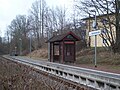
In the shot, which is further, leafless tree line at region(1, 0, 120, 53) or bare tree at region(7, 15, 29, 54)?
bare tree at region(7, 15, 29, 54)

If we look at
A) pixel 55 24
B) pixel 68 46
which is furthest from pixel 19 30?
pixel 68 46

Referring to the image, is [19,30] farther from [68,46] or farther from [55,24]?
[68,46]

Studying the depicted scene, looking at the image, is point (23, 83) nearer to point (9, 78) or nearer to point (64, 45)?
point (9, 78)

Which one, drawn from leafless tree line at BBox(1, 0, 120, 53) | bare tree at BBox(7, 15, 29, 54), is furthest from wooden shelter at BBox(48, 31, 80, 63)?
bare tree at BBox(7, 15, 29, 54)

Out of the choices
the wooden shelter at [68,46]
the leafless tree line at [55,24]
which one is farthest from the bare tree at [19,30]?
the wooden shelter at [68,46]

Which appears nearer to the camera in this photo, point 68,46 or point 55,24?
point 68,46

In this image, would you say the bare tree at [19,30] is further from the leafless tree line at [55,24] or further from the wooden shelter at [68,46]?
the wooden shelter at [68,46]

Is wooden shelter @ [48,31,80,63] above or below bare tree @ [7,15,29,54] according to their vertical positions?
below

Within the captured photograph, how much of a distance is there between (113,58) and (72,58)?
4.64m

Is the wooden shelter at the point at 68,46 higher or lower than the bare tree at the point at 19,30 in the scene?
lower

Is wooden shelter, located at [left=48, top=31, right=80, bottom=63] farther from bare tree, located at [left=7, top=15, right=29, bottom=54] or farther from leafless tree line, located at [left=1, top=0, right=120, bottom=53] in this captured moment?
bare tree, located at [left=7, top=15, right=29, bottom=54]

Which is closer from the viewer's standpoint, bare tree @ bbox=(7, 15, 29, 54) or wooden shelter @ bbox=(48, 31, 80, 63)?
wooden shelter @ bbox=(48, 31, 80, 63)

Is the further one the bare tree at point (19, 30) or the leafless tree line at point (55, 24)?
the bare tree at point (19, 30)

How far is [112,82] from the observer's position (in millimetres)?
13961
